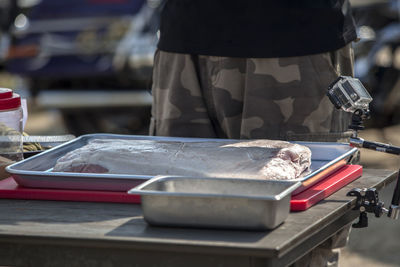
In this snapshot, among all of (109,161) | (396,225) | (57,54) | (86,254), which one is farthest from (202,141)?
(57,54)

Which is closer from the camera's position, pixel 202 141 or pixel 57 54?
pixel 202 141

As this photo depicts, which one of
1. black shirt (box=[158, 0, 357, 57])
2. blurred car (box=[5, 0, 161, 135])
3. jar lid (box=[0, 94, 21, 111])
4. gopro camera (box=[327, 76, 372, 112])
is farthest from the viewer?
blurred car (box=[5, 0, 161, 135])

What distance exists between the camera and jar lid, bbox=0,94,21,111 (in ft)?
6.38

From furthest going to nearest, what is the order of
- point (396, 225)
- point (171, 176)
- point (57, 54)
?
point (57, 54) < point (396, 225) < point (171, 176)

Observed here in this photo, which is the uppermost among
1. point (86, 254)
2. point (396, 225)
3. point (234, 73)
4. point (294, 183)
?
point (234, 73)

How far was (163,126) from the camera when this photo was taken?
8.34 ft

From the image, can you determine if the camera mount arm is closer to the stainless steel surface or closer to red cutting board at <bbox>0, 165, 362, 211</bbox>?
red cutting board at <bbox>0, 165, 362, 211</bbox>

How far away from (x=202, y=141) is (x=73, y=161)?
0.37m

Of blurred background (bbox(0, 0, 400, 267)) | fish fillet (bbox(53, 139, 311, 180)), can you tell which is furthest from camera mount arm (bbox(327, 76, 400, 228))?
blurred background (bbox(0, 0, 400, 267))

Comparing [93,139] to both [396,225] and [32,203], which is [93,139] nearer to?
[32,203]

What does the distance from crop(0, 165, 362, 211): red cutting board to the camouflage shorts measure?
0.56 m

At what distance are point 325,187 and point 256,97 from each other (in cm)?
68

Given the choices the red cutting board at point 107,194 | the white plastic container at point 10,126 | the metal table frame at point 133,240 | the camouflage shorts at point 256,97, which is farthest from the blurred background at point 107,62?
the metal table frame at point 133,240

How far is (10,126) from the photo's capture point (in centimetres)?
200
